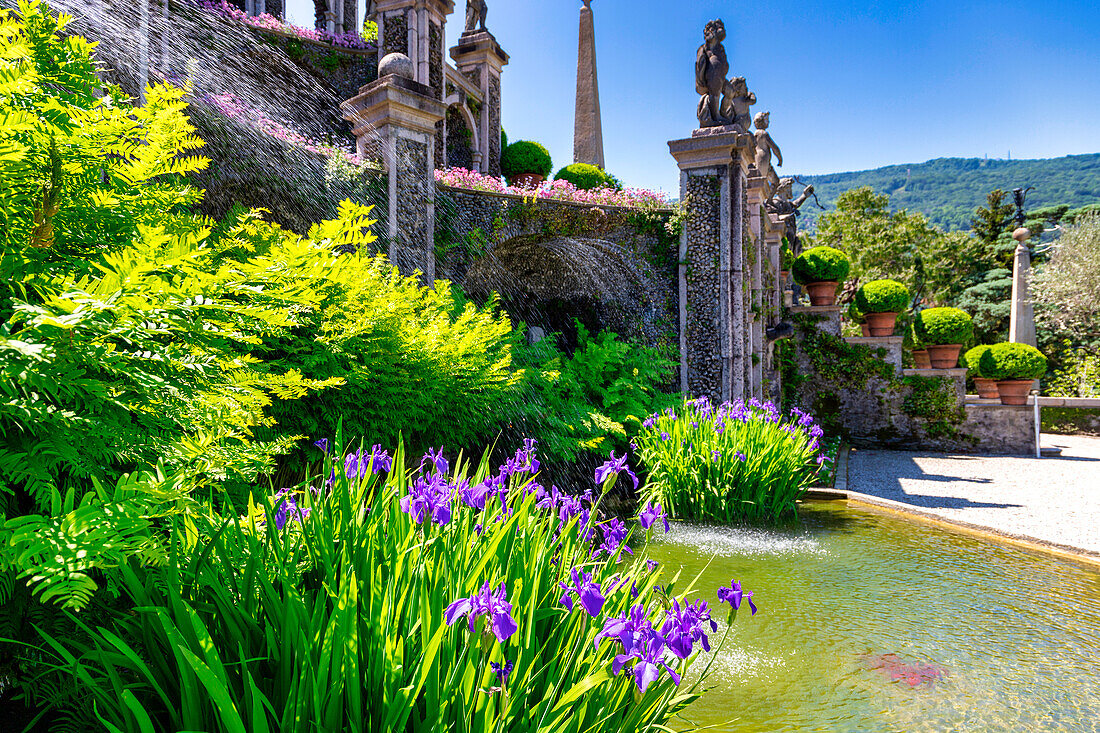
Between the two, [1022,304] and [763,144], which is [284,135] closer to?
[763,144]

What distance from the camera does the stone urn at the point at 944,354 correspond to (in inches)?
487

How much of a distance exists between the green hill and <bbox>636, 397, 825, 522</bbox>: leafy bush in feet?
323

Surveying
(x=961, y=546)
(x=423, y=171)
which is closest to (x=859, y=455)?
(x=961, y=546)

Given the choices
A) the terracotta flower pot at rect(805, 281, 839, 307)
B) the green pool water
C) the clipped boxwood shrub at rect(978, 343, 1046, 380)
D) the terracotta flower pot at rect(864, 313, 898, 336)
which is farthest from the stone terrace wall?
the clipped boxwood shrub at rect(978, 343, 1046, 380)

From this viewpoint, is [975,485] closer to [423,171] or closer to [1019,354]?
[1019,354]

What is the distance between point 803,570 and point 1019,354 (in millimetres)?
10692

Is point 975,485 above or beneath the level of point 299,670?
beneath

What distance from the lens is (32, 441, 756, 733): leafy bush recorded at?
1.30 metres

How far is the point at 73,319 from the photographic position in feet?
3.15

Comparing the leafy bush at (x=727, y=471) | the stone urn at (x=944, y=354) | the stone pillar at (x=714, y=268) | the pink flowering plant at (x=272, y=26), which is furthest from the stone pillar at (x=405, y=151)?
the stone urn at (x=944, y=354)

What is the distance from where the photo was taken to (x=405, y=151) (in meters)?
7.20

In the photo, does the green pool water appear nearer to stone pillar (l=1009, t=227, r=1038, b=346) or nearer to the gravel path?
the gravel path

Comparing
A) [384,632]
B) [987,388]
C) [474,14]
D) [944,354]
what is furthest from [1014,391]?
[474,14]

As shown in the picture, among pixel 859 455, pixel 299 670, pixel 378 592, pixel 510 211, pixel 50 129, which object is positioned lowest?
pixel 859 455
